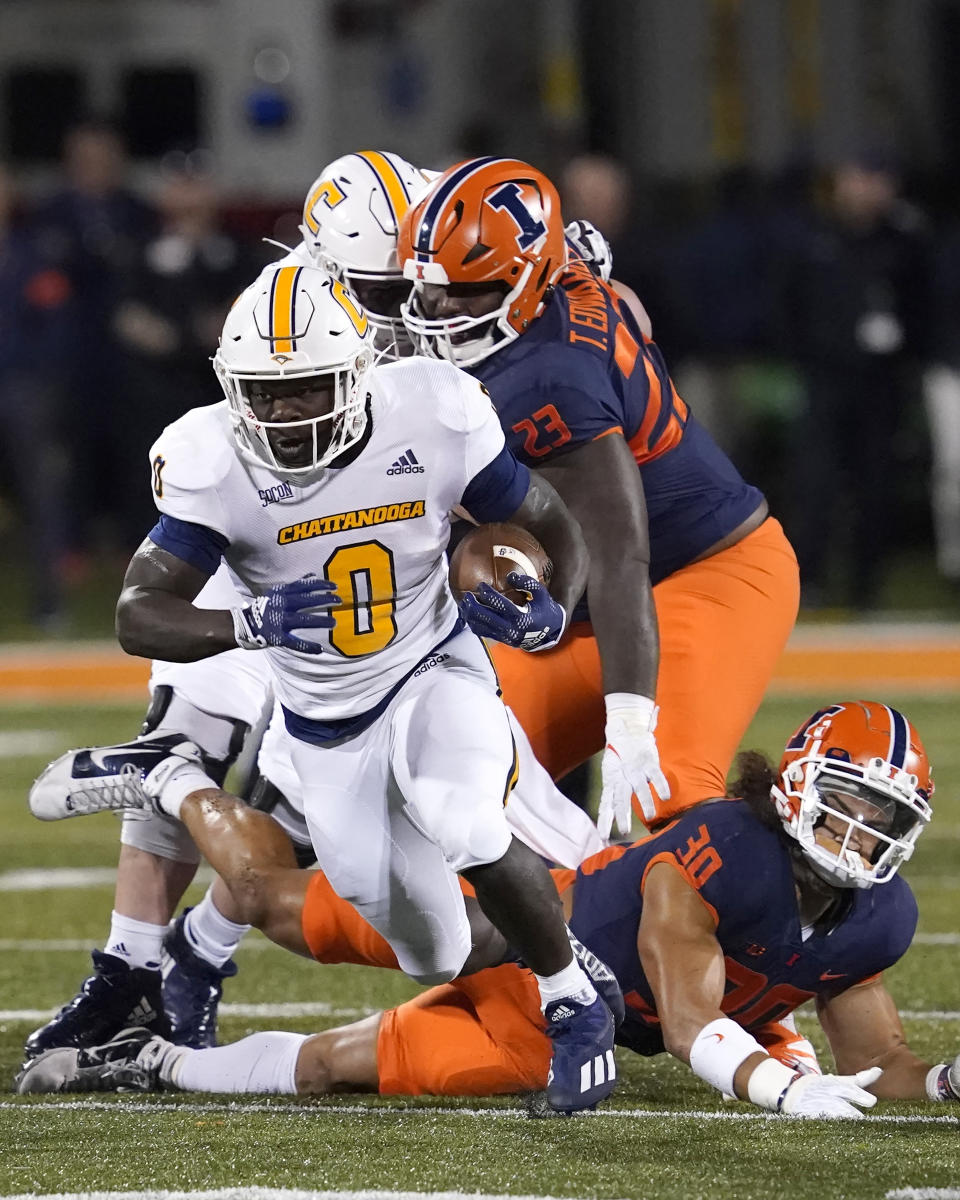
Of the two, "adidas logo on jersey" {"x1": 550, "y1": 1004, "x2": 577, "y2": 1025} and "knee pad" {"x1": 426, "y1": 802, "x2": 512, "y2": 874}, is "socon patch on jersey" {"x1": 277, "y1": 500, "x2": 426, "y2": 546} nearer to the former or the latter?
"knee pad" {"x1": 426, "y1": 802, "x2": 512, "y2": 874}

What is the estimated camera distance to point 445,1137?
350 cm

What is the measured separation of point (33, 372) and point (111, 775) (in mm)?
6398

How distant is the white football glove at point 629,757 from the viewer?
4062 mm

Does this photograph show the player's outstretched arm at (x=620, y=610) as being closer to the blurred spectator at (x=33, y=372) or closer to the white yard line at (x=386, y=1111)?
the white yard line at (x=386, y=1111)

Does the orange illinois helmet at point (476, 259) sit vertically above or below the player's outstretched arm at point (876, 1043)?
above

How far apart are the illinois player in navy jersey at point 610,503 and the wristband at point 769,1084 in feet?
2.18

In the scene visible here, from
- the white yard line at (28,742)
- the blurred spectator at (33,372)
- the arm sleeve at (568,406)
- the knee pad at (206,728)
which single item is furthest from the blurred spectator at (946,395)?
the knee pad at (206,728)

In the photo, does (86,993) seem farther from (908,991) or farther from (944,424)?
(944,424)

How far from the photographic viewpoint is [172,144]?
14.6 metres

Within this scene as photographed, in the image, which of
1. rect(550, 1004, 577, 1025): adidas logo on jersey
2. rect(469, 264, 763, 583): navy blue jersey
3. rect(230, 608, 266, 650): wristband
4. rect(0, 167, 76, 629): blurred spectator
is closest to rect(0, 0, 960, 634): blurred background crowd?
rect(0, 167, 76, 629): blurred spectator

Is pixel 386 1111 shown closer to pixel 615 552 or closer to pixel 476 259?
pixel 615 552

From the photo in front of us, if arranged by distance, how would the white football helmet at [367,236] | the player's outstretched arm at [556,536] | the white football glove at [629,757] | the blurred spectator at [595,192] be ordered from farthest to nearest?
the blurred spectator at [595,192]
the white football helmet at [367,236]
the white football glove at [629,757]
the player's outstretched arm at [556,536]

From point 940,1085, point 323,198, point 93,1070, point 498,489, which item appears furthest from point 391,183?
point 940,1085

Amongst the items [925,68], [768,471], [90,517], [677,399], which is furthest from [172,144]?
[677,399]
